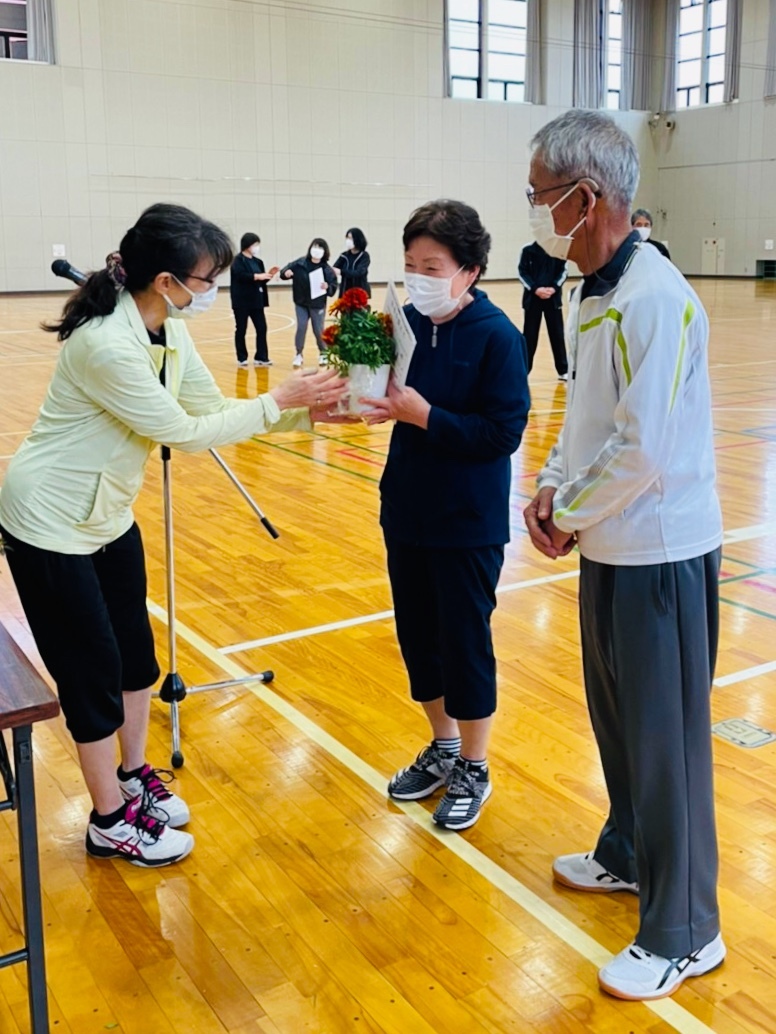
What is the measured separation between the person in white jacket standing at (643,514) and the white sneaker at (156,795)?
1.21 meters

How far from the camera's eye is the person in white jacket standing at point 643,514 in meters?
1.92

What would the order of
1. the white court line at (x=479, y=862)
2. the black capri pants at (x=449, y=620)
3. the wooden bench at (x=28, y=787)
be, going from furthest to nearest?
the black capri pants at (x=449, y=620) < the white court line at (x=479, y=862) < the wooden bench at (x=28, y=787)

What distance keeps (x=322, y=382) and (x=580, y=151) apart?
0.92 meters

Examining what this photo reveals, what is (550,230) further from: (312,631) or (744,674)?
(312,631)

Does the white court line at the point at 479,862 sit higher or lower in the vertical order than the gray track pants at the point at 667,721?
lower

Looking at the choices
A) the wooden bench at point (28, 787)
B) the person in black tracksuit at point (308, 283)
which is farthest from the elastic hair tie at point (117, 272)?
the person in black tracksuit at point (308, 283)

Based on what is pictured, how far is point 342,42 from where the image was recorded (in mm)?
23078

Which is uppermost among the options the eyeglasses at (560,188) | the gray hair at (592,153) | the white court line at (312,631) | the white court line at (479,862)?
the gray hair at (592,153)

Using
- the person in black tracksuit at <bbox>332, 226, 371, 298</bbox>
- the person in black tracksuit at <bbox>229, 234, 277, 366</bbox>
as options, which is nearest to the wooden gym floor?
the person in black tracksuit at <bbox>229, 234, 277, 366</bbox>

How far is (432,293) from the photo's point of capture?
254 cm

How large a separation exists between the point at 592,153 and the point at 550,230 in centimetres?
17

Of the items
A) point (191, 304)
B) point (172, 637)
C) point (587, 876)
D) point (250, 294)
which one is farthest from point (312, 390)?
point (250, 294)

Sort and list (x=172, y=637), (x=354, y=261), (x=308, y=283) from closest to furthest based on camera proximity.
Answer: (x=172, y=637), (x=308, y=283), (x=354, y=261)

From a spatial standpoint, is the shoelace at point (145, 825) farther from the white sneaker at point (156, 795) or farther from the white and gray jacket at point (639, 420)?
the white and gray jacket at point (639, 420)
